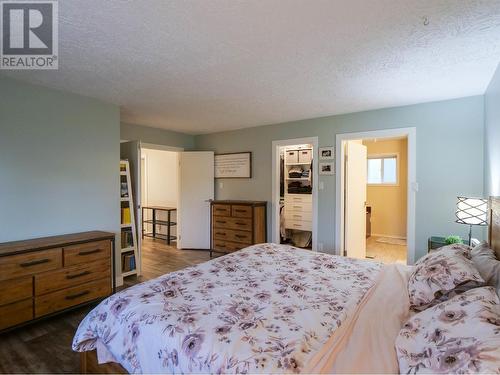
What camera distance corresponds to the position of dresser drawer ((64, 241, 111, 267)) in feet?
8.69

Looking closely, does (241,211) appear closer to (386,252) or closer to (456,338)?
(386,252)

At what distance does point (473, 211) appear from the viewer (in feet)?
8.68

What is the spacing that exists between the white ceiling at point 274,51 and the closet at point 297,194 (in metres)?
1.98

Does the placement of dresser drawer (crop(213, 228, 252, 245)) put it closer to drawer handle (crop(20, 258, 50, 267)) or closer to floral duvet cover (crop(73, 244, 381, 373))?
floral duvet cover (crop(73, 244, 381, 373))

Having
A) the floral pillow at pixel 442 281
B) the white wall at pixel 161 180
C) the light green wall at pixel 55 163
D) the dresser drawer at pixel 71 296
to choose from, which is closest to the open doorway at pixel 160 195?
the white wall at pixel 161 180

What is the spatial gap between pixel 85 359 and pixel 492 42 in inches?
137

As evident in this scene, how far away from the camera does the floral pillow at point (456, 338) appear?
2.86 ft

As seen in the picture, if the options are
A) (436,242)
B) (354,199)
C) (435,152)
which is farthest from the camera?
(354,199)

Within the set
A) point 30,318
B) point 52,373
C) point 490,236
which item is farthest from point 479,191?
point 30,318

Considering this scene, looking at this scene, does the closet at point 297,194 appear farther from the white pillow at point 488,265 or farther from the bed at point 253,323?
the white pillow at point 488,265

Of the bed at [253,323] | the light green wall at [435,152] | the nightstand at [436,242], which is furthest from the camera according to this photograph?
the light green wall at [435,152]

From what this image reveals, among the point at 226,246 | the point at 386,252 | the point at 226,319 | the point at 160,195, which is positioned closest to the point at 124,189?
the point at 226,246

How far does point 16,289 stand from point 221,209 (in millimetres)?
3029

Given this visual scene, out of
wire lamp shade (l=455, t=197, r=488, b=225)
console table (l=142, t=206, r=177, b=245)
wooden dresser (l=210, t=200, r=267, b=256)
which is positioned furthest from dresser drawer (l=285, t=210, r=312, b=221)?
wire lamp shade (l=455, t=197, r=488, b=225)
